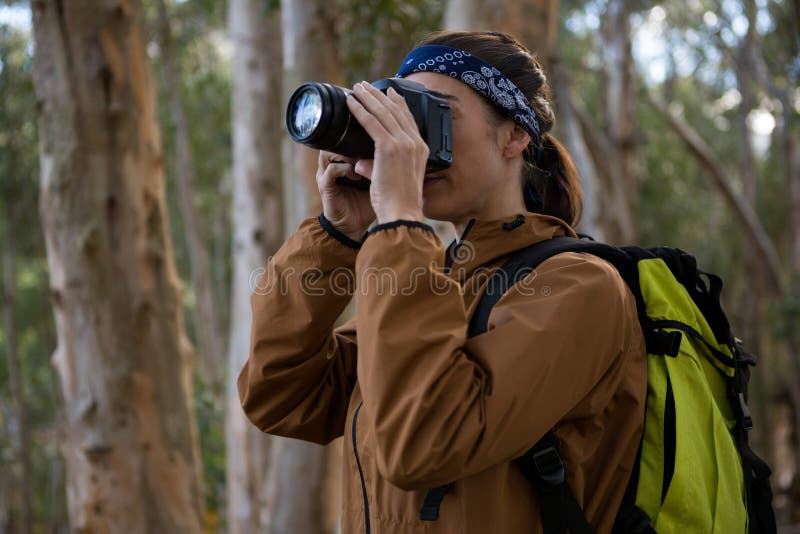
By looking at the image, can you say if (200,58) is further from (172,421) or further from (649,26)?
(172,421)

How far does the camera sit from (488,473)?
1294 mm

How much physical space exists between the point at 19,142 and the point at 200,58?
5.51 m

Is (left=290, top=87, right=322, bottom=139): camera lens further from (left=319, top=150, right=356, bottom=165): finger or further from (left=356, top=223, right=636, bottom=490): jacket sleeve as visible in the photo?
(left=356, top=223, right=636, bottom=490): jacket sleeve

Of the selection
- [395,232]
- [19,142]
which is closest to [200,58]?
[19,142]

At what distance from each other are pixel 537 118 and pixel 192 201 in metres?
10.8

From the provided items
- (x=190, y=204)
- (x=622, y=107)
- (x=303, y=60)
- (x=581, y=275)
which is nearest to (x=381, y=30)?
(x=303, y=60)

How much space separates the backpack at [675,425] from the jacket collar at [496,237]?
24 millimetres

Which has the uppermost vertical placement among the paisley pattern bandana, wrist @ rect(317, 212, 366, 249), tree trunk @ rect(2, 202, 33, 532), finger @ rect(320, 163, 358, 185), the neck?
the paisley pattern bandana

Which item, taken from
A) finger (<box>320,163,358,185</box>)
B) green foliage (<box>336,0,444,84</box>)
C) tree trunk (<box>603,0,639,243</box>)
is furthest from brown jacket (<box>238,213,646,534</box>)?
tree trunk (<box>603,0,639,243</box>)

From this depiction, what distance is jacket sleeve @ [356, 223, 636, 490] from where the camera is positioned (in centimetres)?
119

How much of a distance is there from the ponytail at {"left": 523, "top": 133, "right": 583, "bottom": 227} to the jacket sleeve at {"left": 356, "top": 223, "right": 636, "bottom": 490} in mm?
386

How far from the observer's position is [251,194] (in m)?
5.76

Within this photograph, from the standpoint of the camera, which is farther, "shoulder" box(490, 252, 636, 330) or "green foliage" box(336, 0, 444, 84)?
"green foliage" box(336, 0, 444, 84)

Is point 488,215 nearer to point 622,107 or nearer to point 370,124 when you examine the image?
point 370,124
